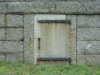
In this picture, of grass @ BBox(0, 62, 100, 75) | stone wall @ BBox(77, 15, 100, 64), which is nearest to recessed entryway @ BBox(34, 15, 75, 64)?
stone wall @ BBox(77, 15, 100, 64)

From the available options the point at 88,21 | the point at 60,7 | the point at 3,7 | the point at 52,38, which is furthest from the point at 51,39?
the point at 3,7

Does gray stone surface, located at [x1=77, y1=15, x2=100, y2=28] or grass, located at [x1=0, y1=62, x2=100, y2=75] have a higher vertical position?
gray stone surface, located at [x1=77, y1=15, x2=100, y2=28]

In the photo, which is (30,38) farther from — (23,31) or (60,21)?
(60,21)

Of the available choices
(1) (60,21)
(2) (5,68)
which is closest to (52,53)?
(1) (60,21)

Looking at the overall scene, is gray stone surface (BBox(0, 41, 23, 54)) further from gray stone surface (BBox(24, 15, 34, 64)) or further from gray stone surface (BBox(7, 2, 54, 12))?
gray stone surface (BBox(7, 2, 54, 12))

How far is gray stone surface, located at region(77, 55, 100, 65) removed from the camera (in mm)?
9664

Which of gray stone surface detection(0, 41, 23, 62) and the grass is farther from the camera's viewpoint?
gray stone surface detection(0, 41, 23, 62)

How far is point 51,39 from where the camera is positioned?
9633 mm

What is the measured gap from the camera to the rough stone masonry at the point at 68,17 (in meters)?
9.66

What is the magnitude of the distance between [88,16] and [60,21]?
2.59 feet

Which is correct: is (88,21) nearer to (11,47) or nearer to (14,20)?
(14,20)

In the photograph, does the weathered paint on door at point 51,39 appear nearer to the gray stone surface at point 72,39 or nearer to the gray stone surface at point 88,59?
the gray stone surface at point 72,39

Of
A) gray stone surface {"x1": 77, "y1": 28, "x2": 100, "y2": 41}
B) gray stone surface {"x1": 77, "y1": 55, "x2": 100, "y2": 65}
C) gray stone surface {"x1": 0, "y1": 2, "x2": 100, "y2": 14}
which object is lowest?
gray stone surface {"x1": 77, "y1": 55, "x2": 100, "y2": 65}

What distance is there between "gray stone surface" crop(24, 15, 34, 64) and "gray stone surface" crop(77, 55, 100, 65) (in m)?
1.31
